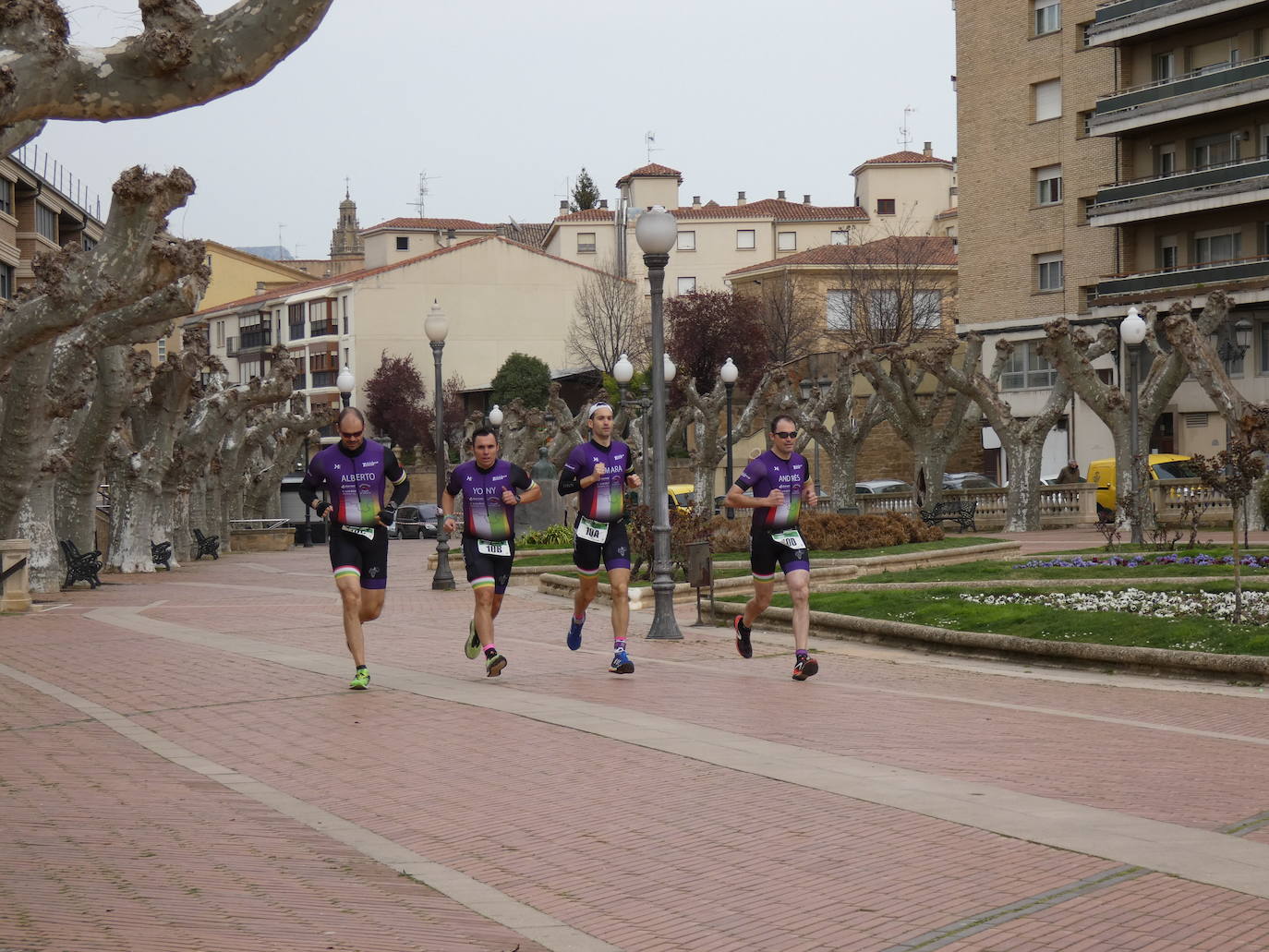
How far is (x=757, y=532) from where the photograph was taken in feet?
40.5

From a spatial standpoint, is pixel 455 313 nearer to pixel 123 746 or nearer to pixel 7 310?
pixel 7 310

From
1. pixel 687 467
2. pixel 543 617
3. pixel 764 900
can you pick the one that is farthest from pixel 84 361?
pixel 687 467

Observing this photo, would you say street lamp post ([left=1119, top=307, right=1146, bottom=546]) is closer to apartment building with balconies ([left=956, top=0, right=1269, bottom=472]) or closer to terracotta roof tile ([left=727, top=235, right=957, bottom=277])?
apartment building with balconies ([left=956, top=0, right=1269, bottom=472])

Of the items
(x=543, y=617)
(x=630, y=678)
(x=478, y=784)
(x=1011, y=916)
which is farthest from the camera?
(x=543, y=617)

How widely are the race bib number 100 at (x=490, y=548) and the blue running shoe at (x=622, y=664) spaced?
4.19 feet

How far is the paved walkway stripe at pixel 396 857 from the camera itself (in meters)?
5.32

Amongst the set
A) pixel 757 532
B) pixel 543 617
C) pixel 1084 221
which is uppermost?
pixel 1084 221

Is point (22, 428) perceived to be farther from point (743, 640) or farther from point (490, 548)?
point (743, 640)

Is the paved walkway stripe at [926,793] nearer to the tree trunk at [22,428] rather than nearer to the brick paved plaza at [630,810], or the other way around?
the brick paved plaza at [630,810]

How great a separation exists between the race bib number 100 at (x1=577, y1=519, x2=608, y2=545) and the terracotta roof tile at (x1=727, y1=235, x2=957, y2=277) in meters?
60.6

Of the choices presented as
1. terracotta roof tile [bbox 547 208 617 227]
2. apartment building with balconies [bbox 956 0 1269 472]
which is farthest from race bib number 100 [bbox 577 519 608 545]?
terracotta roof tile [bbox 547 208 617 227]

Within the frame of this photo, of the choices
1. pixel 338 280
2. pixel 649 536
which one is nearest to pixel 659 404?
pixel 649 536

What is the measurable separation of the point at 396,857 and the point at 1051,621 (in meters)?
9.36

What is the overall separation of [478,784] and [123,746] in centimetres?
250
